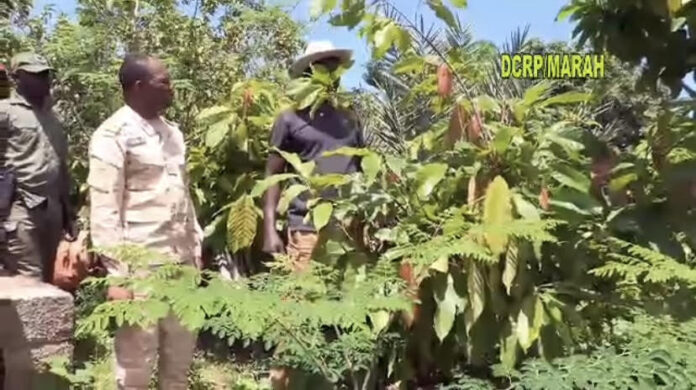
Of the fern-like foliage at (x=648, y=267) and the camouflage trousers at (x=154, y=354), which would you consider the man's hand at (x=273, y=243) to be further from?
the fern-like foliage at (x=648, y=267)

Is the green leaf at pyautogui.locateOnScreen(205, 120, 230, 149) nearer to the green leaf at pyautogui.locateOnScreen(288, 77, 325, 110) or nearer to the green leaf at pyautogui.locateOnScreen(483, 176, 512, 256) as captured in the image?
the green leaf at pyautogui.locateOnScreen(288, 77, 325, 110)

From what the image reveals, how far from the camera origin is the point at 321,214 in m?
3.16

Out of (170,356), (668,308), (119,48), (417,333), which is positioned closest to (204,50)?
(119,48)

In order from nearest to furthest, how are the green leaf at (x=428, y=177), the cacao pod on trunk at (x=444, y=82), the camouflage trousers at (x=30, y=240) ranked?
the green leaf at (x=428, y=177)
the cacao pod on trunk at (x=444, y=82)
the camouflage trousers at (x=30, y=240)

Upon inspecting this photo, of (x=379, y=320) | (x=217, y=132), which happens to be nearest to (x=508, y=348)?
(x=379, y=320)

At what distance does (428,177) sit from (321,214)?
1.26 ft

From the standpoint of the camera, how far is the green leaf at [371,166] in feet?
10.0

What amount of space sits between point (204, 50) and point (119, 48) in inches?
26.6

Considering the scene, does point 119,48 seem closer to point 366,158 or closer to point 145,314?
point 366,158

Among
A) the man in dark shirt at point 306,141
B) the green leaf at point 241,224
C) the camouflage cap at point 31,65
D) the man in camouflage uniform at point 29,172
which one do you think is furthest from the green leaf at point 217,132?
the man in dark shirt at point 306,141

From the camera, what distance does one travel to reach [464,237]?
9.07 ft

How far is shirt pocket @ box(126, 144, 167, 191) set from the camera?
352 centimetres

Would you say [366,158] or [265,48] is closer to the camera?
[366,158]
